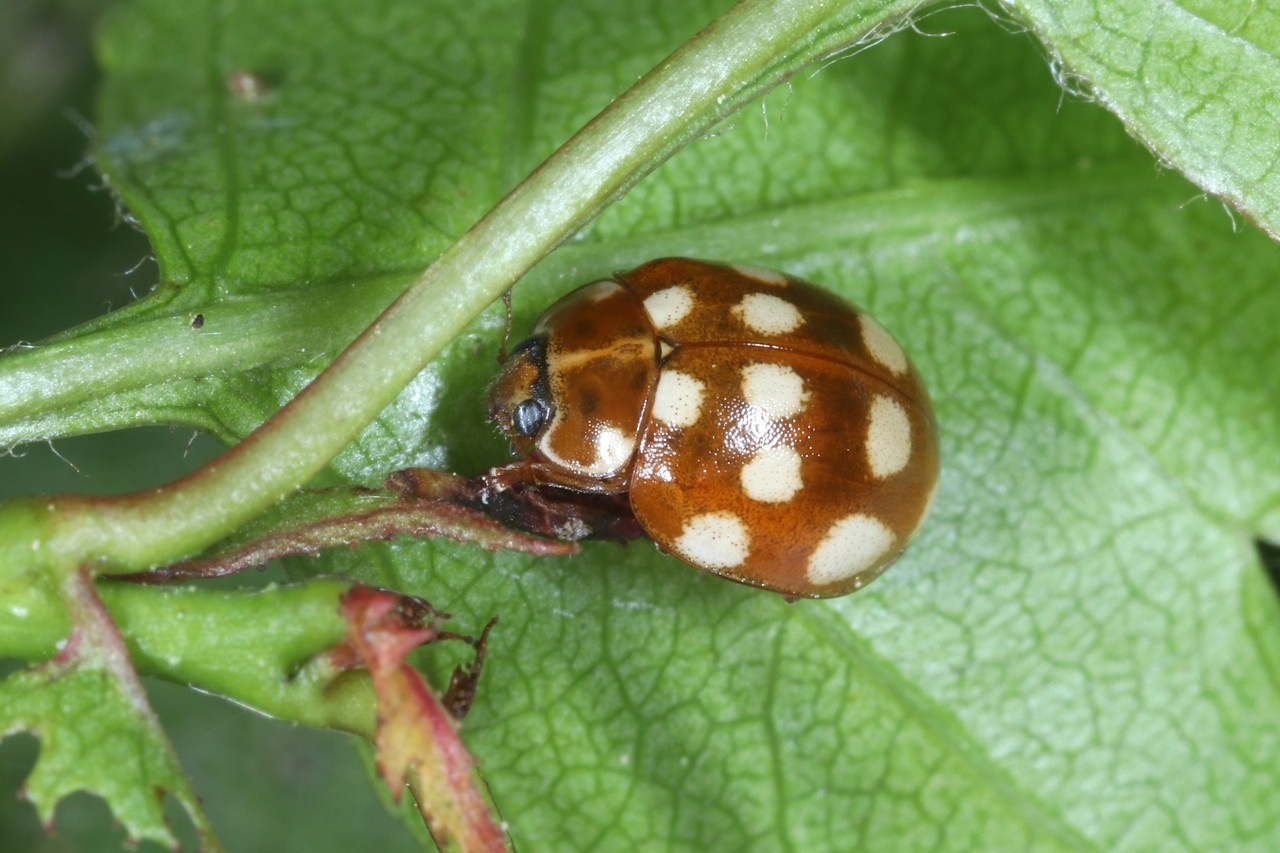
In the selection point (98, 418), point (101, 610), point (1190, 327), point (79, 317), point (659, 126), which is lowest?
point (1190, 327)

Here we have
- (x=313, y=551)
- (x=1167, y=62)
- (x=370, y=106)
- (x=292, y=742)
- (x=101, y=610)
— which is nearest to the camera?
(x=101, y=610)

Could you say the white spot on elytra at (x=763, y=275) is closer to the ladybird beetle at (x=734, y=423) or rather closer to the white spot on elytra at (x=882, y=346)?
the ladybird beetle at (x=734, y=423)

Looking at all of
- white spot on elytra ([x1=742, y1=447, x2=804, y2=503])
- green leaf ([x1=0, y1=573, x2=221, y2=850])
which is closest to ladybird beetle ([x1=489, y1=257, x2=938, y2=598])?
white spot on elytra ([x1=742, y1=447, x2=804, y2=503])

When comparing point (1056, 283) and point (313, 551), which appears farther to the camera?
point (1056, 283)

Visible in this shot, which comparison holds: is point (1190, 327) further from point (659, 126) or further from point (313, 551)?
point (313, 551)

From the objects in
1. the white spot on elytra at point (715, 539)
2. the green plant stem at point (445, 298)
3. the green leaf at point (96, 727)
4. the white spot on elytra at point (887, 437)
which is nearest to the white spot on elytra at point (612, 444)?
the white spot on elytra at point (715, 539)

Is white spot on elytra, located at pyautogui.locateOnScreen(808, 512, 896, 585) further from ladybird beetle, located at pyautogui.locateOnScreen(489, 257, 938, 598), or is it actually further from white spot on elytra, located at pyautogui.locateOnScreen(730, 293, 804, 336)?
white spot on elytra, located at pyautogui.locateOnScreen(730, 293, 804, 336)

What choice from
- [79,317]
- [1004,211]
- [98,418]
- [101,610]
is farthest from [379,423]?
[79,317]
